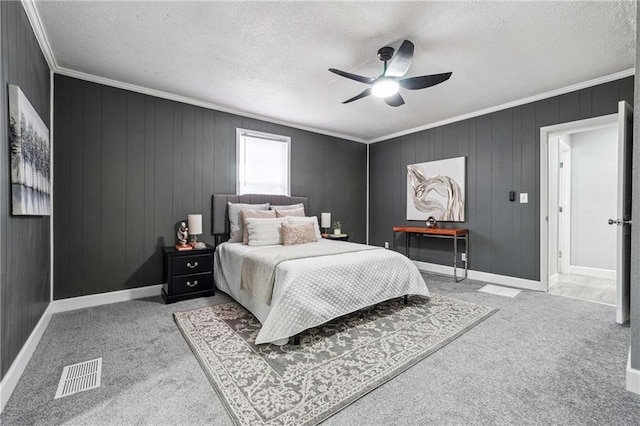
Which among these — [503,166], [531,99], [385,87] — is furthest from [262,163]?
[531,99]

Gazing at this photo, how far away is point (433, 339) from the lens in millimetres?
2266

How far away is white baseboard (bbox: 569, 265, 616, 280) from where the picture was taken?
14.0 feet

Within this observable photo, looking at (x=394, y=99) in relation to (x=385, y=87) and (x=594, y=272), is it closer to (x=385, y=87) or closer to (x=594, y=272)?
(x=385, y=87)

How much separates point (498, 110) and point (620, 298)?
8.79 feet

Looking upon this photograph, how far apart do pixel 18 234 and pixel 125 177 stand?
159 centimetres

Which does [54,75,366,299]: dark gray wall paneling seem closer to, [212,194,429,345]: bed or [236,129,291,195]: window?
[236,129,291,195]: window

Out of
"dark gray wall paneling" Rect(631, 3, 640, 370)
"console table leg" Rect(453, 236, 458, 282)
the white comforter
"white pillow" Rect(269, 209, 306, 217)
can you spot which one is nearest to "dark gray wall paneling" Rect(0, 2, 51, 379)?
the white comforter

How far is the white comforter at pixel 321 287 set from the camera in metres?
2.12

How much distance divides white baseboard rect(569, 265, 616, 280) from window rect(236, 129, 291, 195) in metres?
4.96

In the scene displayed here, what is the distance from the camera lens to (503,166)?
398cm

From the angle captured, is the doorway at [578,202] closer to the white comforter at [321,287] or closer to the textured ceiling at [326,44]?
the textured ceiling at [326,44]

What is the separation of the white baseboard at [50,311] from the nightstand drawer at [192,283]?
0.53 meters

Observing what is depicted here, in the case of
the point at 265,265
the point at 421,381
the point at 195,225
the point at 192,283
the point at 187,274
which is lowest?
the point at 421,381

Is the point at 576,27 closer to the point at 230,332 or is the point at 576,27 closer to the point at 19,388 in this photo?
the point at 230,332
